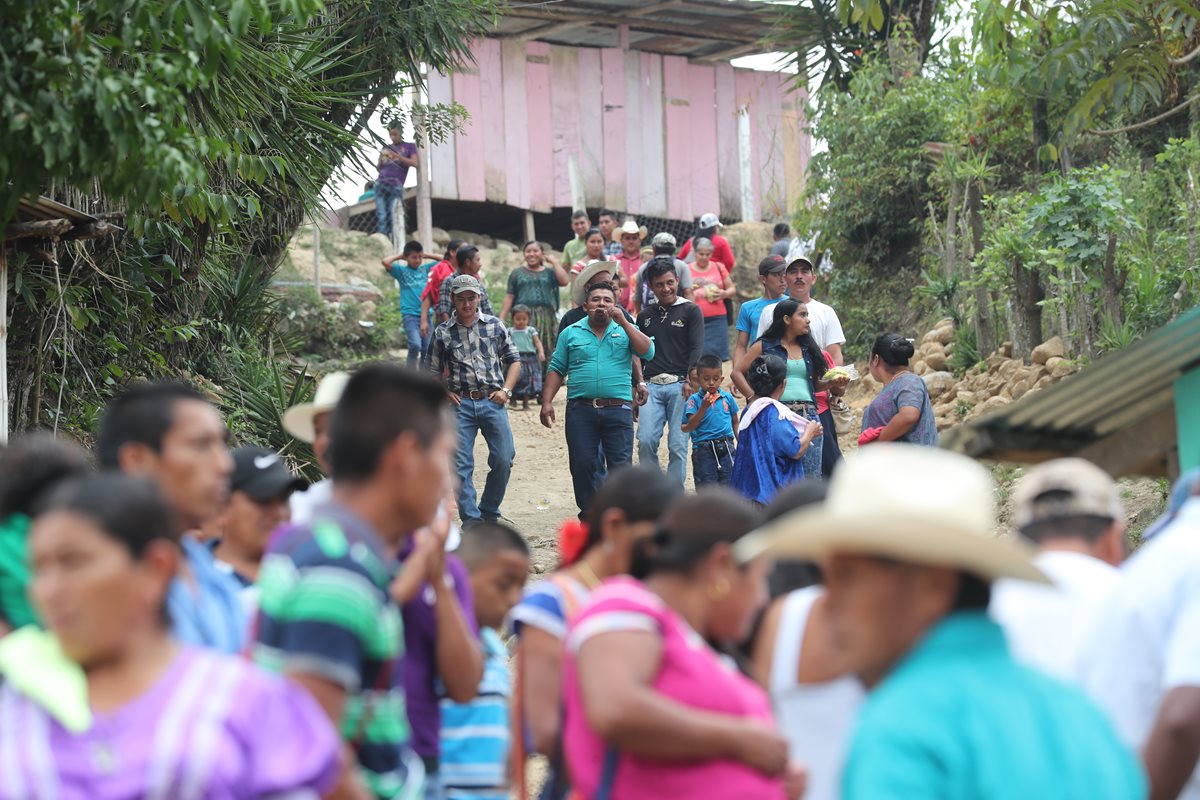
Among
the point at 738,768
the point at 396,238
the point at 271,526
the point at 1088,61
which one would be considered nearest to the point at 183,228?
the point at 1088,61

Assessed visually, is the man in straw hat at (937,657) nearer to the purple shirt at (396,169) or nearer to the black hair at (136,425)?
the black hair at (136,425)

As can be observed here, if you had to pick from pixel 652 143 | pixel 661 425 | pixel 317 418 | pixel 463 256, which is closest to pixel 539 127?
pixel 652 143

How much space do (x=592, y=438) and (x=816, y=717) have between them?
6.78 m

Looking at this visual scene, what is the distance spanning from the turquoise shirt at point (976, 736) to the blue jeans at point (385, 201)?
19.3 m

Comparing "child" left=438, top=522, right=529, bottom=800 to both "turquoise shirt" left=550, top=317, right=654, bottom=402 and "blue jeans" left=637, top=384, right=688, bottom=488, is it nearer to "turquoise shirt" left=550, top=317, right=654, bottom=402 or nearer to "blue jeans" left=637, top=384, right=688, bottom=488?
"turquoise shirt" left=550, top=317, right=654, bottom=402

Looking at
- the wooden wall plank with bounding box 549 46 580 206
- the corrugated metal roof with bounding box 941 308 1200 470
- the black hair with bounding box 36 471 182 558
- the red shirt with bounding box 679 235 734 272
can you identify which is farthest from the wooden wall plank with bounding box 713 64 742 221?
the black hair with bounding box 36 471 182 558

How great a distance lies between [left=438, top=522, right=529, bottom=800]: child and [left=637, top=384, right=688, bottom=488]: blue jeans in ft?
20.1

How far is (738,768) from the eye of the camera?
9.70ft

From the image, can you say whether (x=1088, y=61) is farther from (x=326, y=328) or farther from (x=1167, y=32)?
(x=326, y=328)

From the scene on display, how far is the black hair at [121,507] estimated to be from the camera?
103 inches

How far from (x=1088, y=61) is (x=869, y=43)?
Result: 11.7 meters

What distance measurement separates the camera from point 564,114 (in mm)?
22688

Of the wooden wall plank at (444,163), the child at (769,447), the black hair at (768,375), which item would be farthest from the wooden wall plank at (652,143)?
the child at (769,447)

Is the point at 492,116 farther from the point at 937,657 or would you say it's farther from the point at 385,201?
the point at 937,657
